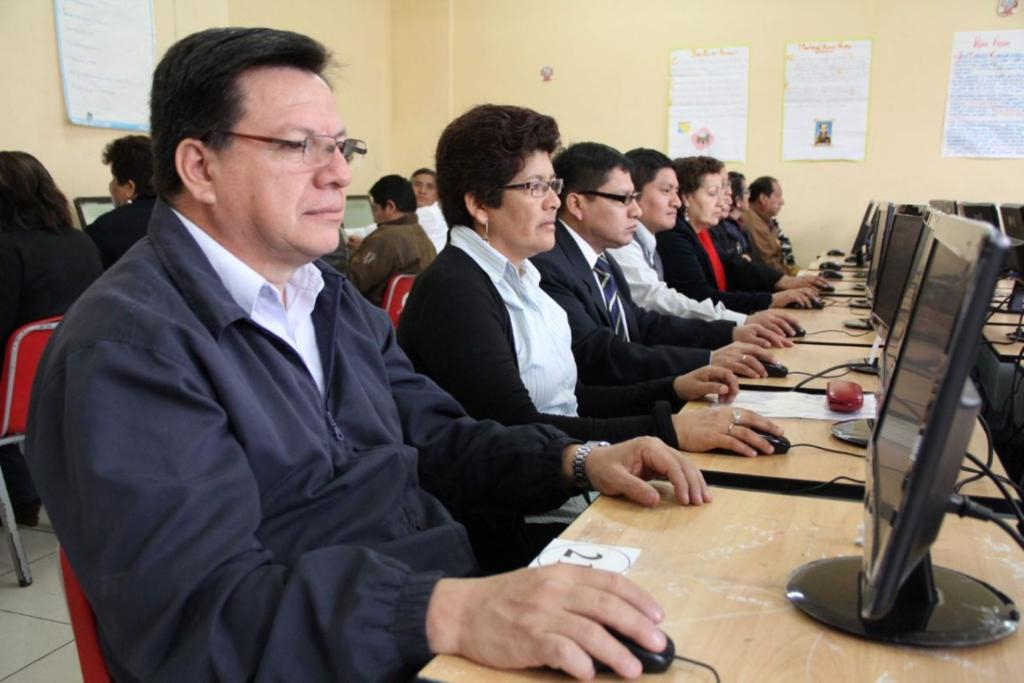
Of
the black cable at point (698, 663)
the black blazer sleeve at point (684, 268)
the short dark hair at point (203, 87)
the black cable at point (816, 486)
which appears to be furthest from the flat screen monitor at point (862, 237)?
the black cable at point (698, 663)

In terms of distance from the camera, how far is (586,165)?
109 inches

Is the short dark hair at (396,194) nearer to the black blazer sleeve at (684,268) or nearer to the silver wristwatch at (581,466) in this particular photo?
the black blazer sleeve at (684,268)

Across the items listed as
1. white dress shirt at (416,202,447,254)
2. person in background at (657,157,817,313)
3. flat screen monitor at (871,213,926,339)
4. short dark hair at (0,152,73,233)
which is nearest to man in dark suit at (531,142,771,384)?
flat screen monitor at (871,213,926,339)

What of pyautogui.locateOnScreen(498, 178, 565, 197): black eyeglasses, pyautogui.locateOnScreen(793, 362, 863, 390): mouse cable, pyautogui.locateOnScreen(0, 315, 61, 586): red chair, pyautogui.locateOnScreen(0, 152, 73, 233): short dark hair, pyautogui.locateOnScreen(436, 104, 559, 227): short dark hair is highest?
pyautogui.locateOnScreen(436, 104, 559, 227): short dark hair

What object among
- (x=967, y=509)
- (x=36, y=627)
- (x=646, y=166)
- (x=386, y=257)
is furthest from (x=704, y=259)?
(x=967, y=509)

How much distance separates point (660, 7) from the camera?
6.86 meters

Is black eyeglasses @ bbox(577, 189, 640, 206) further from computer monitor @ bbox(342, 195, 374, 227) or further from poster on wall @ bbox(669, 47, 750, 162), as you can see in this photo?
poster on wall @ bbox(669, 47, 750, 162)

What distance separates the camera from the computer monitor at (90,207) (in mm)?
3768

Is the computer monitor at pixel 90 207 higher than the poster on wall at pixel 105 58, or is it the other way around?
the poster on wall at pixel 105 58

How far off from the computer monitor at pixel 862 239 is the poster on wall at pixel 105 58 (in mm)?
4561

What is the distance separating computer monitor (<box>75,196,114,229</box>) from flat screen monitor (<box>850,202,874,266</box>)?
4.67 meters

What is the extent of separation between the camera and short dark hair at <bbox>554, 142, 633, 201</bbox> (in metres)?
2.75

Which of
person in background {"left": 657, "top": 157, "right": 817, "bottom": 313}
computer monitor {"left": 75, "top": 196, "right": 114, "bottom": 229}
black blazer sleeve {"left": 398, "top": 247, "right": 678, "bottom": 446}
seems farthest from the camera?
person in background {"left": 657, "top": 157, "right": 817, "bottom": 313}

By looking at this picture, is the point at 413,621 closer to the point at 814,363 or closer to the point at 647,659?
the point at 647,659
